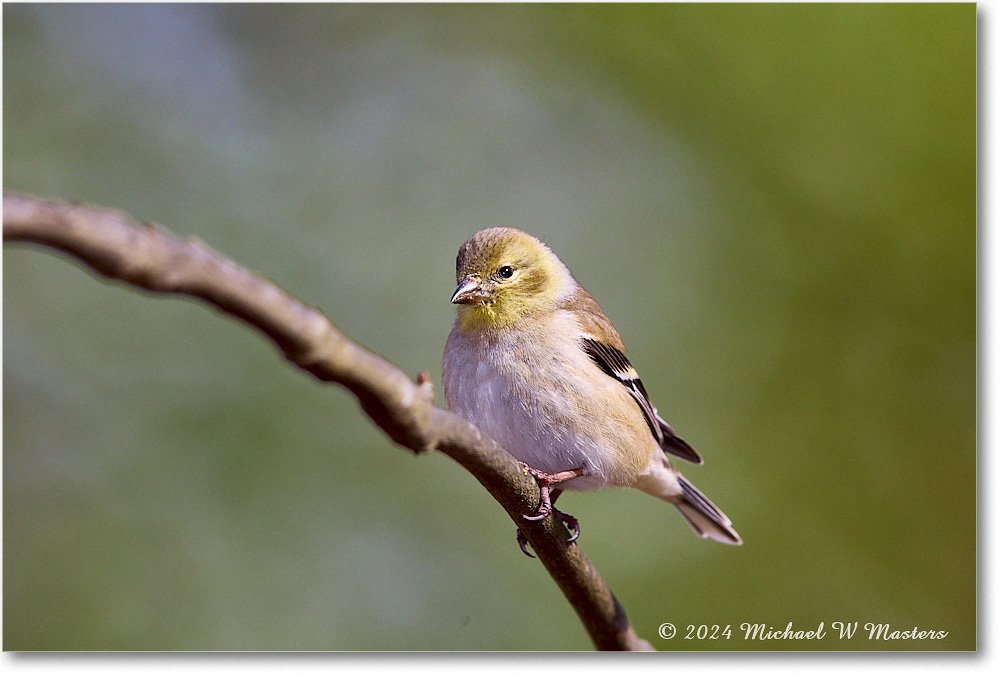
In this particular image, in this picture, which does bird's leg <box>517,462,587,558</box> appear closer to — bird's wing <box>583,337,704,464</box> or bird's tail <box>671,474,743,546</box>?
bird's wing <box>583,337,704,464</box>

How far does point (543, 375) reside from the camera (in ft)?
8.07

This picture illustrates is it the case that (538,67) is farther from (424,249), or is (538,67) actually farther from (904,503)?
(904,503)

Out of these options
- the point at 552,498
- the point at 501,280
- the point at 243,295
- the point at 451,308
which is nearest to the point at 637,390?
the point at 552,498

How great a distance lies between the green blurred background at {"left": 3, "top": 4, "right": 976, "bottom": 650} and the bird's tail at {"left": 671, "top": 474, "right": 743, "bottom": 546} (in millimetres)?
64

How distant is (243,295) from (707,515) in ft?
7.52

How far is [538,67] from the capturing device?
3.34m

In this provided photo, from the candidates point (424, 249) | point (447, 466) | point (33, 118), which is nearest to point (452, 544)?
point (447, 466)

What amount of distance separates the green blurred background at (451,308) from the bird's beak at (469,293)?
1.76 ft

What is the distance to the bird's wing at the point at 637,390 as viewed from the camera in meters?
2.70

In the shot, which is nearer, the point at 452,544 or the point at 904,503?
the point at 904,503

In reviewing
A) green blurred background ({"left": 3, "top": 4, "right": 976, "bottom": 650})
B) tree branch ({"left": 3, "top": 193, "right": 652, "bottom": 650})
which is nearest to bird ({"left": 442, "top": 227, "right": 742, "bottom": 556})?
green blurred background ({"left": 3, "top": 4, "right": 976, "bottom": 650})

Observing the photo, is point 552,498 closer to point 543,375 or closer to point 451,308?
point 543,375

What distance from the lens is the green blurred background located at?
2982 millimetres

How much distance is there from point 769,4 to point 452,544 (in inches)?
92.2
